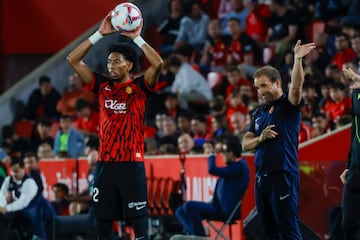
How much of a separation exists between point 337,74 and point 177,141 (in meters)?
2.61

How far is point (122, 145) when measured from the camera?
9.99 meters

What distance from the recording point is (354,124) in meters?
9.95

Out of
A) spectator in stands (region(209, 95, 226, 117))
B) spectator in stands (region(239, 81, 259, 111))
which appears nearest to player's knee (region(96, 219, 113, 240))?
spectator in stands (region(239, 81, 259, 111))

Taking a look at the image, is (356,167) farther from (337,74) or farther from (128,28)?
(337,74)

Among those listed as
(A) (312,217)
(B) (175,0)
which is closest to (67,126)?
(B) (175,0)

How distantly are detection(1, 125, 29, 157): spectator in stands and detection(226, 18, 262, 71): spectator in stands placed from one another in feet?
12.8

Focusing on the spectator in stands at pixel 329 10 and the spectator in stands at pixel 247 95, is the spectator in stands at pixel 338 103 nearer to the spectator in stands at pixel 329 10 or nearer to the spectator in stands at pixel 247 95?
the spectator in stands at pixel 247 95

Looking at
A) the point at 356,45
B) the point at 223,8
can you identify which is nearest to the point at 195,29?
the point at 223,8

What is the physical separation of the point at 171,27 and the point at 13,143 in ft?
12.6

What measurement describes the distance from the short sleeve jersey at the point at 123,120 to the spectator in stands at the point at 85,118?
29.4 ft

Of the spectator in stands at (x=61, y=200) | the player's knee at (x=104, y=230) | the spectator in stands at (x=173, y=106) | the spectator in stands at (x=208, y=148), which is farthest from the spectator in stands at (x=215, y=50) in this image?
the player's knee at (x=104, y=230)

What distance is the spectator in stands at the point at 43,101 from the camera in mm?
20922

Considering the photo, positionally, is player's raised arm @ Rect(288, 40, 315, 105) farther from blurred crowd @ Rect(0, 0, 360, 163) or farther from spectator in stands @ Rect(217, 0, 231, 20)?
spectator in stands @ Rect(217, 0, 231, 20)

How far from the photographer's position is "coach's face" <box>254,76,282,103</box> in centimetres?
987
